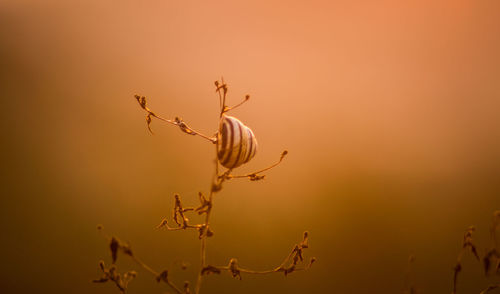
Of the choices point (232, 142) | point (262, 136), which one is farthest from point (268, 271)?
point (262, 136)

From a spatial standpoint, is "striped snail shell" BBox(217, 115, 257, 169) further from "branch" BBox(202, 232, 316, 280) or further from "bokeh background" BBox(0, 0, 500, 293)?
"bokeh background" BBox(0, 0, 500, 293)

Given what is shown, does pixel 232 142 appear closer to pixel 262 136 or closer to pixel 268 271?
pixel 268 271

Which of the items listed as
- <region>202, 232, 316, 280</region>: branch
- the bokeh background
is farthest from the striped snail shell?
the bokeh background

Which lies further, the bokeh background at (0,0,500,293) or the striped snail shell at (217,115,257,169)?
the bokeh background at (0,0,500,293)

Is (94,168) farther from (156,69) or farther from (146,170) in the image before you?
(156,69)

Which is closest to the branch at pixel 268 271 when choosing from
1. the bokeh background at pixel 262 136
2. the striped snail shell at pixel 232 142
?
the striped snail shell at pixel 232 142

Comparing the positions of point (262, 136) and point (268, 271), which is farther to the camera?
point (262, 136)

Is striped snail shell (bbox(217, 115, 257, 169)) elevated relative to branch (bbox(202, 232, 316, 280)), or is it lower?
elevated
